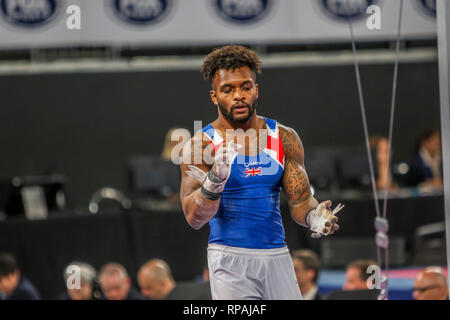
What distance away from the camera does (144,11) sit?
5.54 metres

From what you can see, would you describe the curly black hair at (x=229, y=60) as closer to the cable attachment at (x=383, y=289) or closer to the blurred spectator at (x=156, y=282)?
the cable attachment at (x=383, y=289)

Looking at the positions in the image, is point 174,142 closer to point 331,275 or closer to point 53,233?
point 331,275

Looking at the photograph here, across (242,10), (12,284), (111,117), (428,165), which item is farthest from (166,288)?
(111,117)

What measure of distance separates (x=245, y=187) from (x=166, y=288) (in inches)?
88.3

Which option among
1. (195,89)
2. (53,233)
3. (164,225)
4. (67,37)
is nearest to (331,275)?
(164,225)

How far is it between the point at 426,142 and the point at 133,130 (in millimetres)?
6850

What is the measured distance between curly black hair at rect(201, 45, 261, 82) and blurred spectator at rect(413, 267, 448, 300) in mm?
1529

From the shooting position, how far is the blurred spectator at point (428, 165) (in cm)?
653

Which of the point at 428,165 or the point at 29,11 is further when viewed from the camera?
the point at 428,165

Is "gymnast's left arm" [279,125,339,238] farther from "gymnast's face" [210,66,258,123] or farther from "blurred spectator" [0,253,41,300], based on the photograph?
"blurred spectator" [0,253,41,300]

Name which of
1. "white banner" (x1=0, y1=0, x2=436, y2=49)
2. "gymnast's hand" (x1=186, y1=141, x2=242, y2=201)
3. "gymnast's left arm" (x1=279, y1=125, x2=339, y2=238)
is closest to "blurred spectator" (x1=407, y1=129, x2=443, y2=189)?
"white banner" (x1=0, y1=0, x2=436, y2=49)

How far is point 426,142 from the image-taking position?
6652 mm

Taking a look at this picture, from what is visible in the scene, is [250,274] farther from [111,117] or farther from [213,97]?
[111,117]

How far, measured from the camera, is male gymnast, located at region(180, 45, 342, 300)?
8.59 feet
